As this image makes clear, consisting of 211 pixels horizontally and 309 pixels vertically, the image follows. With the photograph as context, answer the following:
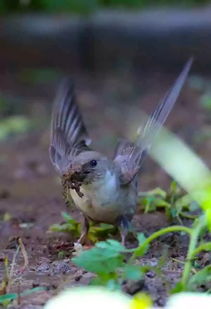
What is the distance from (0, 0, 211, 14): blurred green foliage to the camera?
9.89m

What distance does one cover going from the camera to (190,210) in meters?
4.68

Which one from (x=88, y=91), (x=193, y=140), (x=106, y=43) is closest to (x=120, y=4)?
(x=106, y=43)

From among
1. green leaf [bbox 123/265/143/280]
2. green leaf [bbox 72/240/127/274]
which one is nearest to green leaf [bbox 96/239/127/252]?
green leaf [bbox 72/240/127/274]

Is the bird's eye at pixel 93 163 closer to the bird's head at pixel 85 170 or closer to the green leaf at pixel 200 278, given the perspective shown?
the bird's head at pixel 85 170

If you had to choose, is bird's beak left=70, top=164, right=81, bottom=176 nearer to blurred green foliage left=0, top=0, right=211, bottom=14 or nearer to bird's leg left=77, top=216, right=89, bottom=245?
bird's leg left=77, top=216, right=89, bottom=245

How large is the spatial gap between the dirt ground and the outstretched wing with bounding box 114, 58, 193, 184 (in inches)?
14.4


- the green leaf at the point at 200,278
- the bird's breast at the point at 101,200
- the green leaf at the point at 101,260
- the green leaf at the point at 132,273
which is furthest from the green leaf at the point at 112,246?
the bird's breast at the point at 101,200

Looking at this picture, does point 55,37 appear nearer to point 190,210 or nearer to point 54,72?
point 54,72

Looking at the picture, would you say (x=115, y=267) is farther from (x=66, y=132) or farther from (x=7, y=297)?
(x=66, y=132)

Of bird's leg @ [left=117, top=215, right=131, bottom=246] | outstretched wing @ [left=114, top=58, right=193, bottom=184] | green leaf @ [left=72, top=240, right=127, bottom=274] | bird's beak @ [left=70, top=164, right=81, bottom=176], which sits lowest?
green leaf @ [left=72, top=240, right=127, bottom=274]

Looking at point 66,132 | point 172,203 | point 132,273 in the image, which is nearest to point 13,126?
point 66,132

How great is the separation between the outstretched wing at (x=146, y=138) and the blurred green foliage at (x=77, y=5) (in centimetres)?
552

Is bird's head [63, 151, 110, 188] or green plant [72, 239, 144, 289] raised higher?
bird's head [63, 151, 110, 188]

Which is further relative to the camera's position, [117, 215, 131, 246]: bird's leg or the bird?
[117, 215, 131, 246]: bird's leg
